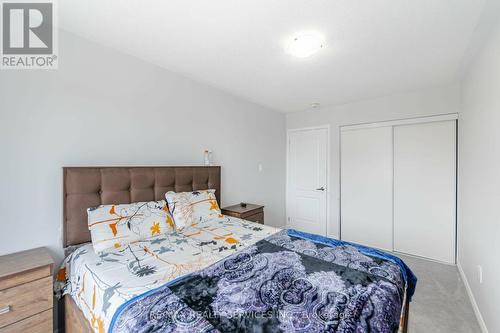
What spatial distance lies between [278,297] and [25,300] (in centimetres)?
154

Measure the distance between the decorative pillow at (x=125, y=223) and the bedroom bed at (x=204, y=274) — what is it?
82 mm

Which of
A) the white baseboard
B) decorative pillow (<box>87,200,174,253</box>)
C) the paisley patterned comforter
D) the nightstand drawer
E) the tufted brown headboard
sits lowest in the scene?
the white baseboard

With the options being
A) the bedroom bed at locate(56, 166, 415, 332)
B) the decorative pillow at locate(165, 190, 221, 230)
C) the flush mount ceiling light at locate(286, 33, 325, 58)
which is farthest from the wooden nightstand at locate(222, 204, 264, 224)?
the flush mount ceiling light at locate(286, 33, 325, 58)

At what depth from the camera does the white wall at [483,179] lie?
155 cm

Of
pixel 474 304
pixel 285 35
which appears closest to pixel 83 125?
pixel 285 35

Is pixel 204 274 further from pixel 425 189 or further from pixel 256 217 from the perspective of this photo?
pixel 425 189

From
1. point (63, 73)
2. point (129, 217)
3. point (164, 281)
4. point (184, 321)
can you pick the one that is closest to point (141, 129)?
point (63, 73)

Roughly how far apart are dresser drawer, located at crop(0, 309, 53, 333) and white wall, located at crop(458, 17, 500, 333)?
2985 mm

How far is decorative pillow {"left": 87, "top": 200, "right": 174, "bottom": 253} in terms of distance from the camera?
1.66m

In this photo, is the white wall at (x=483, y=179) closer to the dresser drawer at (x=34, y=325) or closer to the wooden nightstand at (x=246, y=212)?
the wooden nightstand at (x=246, y=212)

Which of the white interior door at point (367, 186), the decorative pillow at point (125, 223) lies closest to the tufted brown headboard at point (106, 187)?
the decorative pillow at point (125, 223)

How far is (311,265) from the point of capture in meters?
1.41

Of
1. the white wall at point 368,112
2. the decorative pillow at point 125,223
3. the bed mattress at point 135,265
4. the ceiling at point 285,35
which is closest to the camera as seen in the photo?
the bed mattress at point 135,265

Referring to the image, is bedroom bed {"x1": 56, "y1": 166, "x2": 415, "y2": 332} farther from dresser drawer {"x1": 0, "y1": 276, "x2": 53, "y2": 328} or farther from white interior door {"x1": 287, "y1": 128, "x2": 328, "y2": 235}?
white interior door {"x1": 287, "y1": 128, "x2": 328, "y2": 235}
